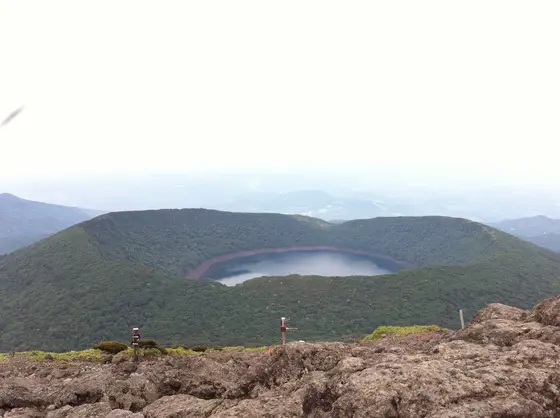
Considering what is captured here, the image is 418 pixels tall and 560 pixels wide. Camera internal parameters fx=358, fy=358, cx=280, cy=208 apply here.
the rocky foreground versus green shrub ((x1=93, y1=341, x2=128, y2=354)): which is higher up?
the rocky foreground

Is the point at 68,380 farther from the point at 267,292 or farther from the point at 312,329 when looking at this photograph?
the point at 267,292

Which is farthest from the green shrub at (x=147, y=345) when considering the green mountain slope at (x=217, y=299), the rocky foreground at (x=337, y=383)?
the green mountain slope at (x=217, y=299)

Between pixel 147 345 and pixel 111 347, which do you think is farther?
pixel 111 347

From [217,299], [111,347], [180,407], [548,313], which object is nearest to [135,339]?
[111,347]

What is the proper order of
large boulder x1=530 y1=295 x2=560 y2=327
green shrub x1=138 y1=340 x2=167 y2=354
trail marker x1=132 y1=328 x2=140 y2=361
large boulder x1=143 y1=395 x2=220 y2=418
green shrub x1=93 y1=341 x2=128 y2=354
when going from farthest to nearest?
green shrub x1=93 y1=341 x2=128 y2=354
green shrub x1=138 y1=340 x2=167 y2=354
trail marker x1=132 y1=328 x2=140 y2=361
large boulder x1=530 y1=295 x2=560 y2=327
large boulder x1=143 y1=395 x2=220 y2=418

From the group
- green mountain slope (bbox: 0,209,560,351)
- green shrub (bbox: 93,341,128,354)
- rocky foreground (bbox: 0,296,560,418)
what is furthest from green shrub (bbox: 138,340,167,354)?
green mountain slope (bbox: 0,209,560,351)

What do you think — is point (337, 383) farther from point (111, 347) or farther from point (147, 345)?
point (111, 347)

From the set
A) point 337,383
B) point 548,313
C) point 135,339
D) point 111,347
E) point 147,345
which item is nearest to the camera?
point 337,383

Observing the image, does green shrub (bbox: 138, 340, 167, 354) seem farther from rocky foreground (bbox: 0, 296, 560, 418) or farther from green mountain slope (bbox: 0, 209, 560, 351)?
green mountain slope (bbox: 0, 209, 560, 351)

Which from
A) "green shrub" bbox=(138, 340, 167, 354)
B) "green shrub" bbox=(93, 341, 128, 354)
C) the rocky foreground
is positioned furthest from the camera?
"green shrub" bbox=(93, 341, 128, 354)

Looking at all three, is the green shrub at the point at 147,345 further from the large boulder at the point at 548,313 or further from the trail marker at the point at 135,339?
the large boulder at the point at 548,313
